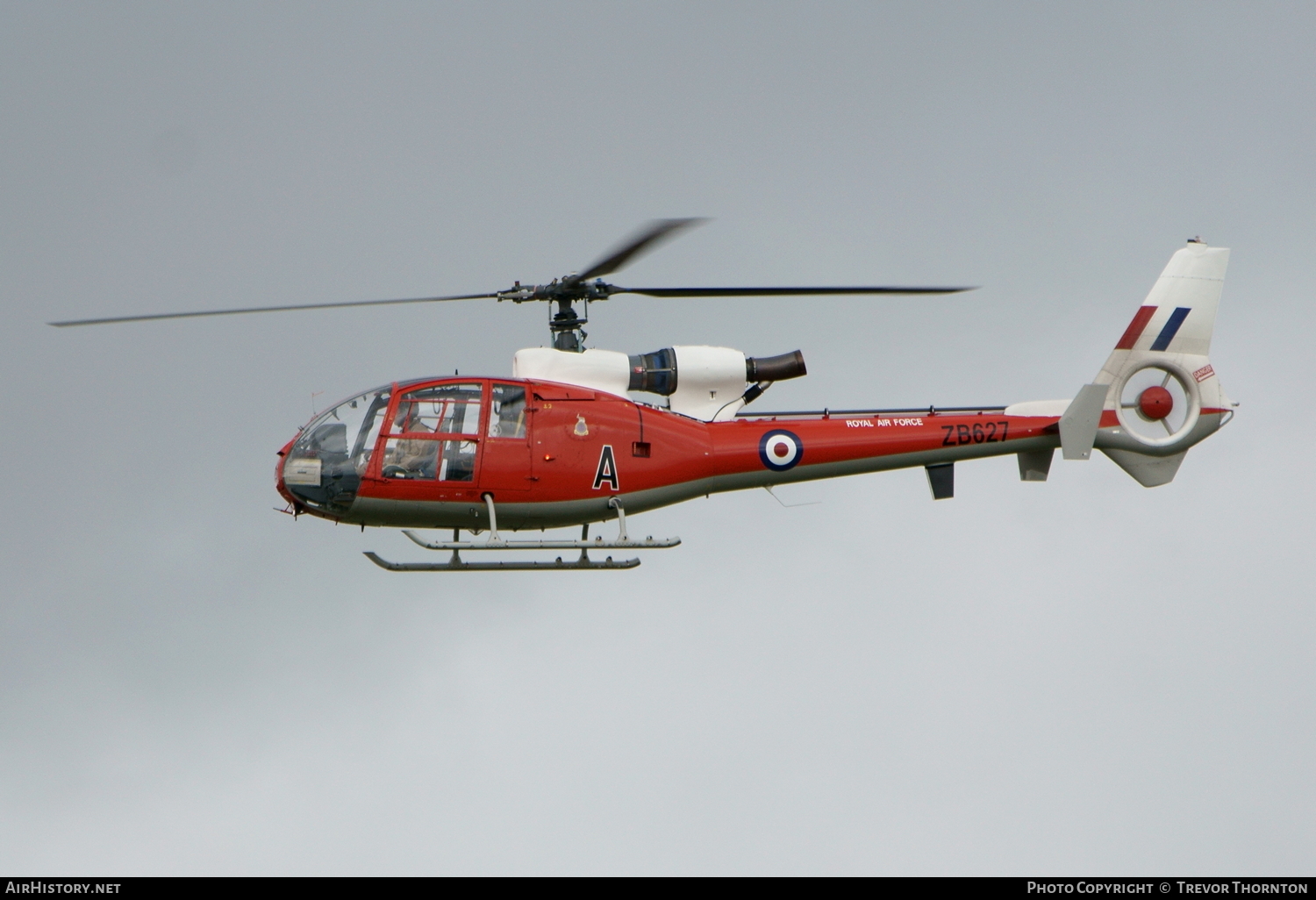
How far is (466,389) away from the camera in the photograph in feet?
61.3

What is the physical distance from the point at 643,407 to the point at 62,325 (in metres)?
6.65

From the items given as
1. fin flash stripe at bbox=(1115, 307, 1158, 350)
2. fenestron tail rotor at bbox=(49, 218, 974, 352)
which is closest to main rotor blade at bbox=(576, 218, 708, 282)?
fenestron tail rotor at bbox=(49, 218, 974, 352)

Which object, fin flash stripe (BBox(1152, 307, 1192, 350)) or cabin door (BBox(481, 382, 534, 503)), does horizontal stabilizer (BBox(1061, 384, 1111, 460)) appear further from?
cabin door (BBox(481, 382, 534, 503))

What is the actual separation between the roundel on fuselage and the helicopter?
0.07 ft

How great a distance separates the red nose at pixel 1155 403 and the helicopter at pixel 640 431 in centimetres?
2

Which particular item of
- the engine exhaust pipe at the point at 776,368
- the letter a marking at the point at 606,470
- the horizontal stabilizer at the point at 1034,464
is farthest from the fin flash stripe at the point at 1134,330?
the letter a marking at the point at 606,470

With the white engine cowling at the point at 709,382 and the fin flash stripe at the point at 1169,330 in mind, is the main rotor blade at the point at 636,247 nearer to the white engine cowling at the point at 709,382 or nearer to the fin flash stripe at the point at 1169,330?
the white engine cowling at the point at 709,382

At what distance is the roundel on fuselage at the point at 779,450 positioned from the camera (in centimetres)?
1956

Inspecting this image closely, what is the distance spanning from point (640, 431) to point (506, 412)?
5.32ft

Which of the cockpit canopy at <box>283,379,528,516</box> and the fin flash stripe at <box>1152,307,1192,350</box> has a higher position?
the fin flash stripe at <box>1152,307,1192,350</box>

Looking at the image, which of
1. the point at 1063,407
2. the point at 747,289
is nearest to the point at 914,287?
the point at 747,289

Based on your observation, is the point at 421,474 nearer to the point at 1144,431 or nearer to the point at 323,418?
the point at 323,418

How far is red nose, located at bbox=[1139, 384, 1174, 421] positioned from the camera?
20.8 metres

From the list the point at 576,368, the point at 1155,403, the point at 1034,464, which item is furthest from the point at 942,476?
the point at 576,368
